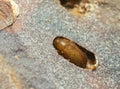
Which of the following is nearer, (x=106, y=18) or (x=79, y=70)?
(x=79, y=70)

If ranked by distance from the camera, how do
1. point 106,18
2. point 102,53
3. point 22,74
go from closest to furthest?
point 22,74 → point 102,53 → point 106,18

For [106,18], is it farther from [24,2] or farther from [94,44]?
[24,2]

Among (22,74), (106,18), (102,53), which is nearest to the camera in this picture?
(22,74)

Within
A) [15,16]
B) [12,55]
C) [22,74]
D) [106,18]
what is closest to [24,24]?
[15,16]

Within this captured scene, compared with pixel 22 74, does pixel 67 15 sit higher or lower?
higher
